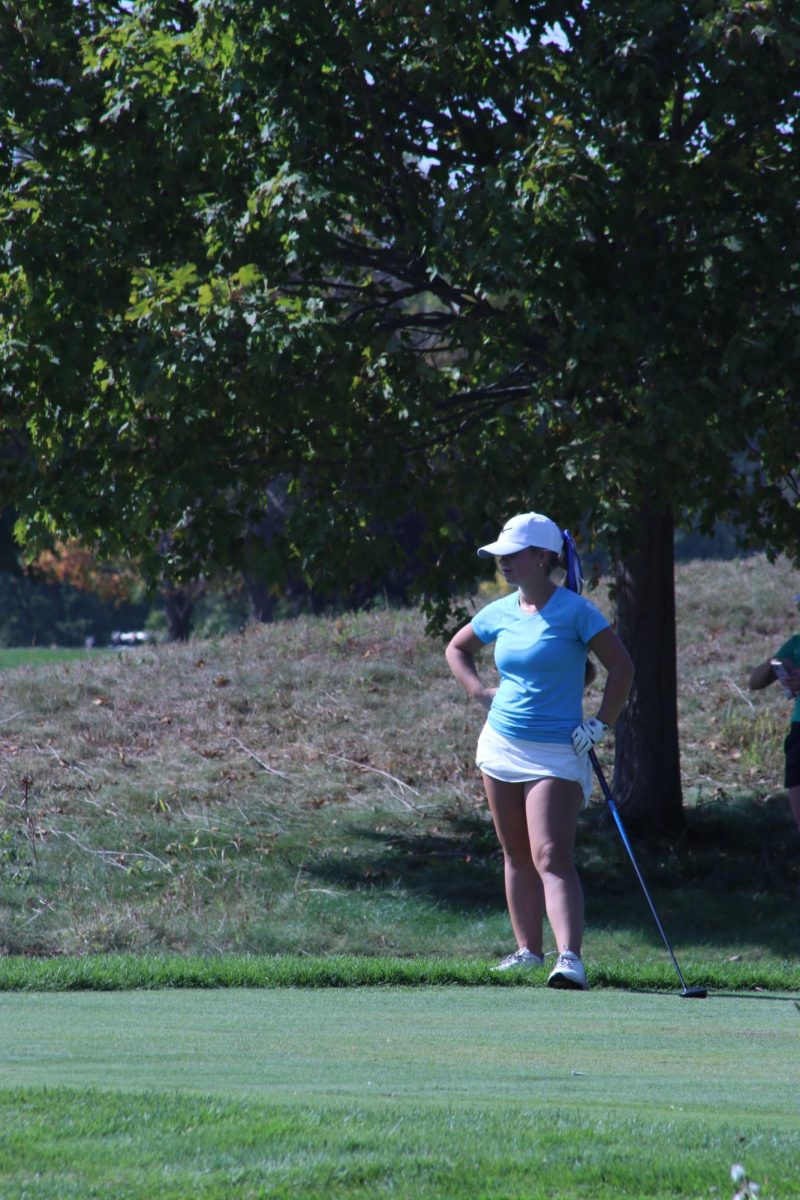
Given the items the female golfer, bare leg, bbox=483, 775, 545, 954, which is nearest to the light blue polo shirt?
the female golfer

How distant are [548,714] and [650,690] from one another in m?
6.75

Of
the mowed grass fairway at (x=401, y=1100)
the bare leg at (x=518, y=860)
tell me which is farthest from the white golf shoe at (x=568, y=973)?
the bare leg at (x=518, y=860)

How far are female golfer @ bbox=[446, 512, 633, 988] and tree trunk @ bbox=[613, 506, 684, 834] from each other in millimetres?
6147

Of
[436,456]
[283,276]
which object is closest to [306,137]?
[283,276]

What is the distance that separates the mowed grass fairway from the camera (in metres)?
3.58

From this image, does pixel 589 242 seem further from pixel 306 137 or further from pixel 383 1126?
pixel 383 1126

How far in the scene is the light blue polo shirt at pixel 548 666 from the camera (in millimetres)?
7305

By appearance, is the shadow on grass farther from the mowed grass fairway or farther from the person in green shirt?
the mowed grass fairway

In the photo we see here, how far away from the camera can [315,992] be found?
24.8 feet

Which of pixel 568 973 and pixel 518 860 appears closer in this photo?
pixel 568 973

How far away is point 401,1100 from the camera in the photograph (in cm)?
432

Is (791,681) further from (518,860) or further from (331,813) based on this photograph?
(331,813)

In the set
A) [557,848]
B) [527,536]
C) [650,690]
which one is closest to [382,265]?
[650,690]

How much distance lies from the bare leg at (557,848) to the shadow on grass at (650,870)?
180 inches
